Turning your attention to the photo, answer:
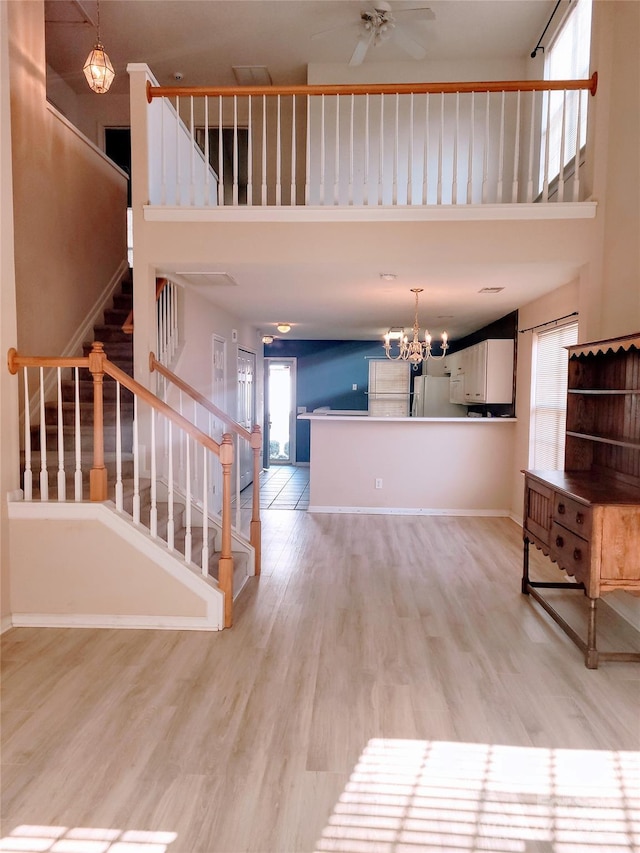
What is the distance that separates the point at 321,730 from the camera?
2.20 meters

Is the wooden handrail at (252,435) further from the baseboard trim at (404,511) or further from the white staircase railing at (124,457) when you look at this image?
the baseboard trim at (404,511)

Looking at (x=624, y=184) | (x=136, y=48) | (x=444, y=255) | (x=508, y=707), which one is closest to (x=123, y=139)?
(x=136, y=48)

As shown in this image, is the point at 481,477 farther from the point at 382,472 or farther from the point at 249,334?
the point at 249,334

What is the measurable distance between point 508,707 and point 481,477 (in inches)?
161

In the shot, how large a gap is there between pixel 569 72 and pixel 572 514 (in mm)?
4411

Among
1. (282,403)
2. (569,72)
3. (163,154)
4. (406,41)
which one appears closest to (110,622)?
(163,154)

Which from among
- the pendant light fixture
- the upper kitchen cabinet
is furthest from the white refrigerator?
the pendant light fixture

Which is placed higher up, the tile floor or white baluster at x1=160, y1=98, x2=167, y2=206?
white baluster at x1=160, y1=98, x2=167, y2=206

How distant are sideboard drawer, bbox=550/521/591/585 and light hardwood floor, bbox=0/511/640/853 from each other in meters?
0.47

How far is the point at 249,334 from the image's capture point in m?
8.10

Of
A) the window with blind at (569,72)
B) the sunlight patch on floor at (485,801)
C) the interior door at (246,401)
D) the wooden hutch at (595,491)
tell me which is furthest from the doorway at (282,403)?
the sunlight patch on floor at (485,801)

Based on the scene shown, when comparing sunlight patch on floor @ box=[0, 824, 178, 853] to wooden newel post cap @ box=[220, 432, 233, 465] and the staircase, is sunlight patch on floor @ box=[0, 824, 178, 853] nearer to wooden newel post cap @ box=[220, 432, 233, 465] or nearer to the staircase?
the staircase

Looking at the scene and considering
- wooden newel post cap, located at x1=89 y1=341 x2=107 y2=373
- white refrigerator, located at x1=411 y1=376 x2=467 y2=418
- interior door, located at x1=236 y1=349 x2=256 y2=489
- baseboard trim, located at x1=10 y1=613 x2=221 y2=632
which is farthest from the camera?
white refrigerator, located at x1=411 y1=376 x2=467 y2=418

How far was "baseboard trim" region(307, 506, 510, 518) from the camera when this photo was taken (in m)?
6.23
